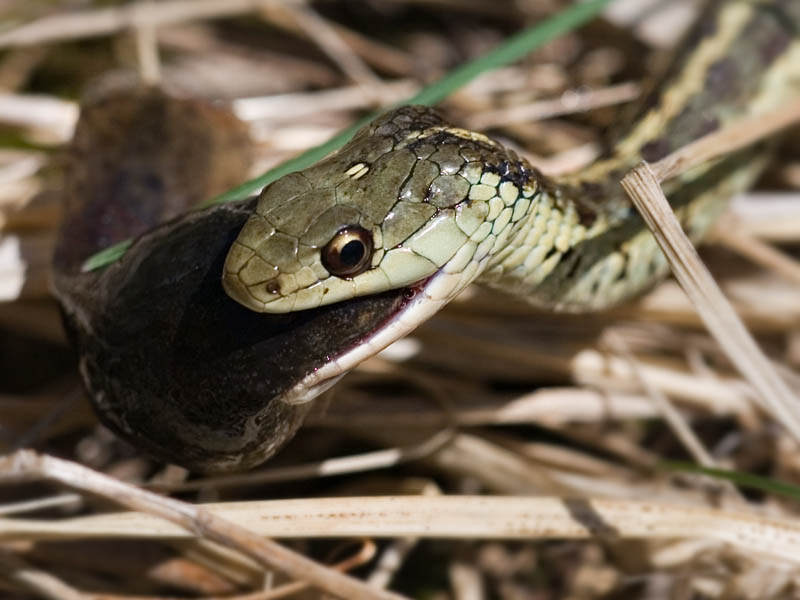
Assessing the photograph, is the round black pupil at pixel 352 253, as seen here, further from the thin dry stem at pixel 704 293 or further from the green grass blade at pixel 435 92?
the thin dry stem at pixel 704 293

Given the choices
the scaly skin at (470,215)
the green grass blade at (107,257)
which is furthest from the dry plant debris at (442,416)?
the green grass blade at (107,257)

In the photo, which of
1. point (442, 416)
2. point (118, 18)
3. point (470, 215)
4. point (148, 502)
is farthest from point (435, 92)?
point (118, 18)

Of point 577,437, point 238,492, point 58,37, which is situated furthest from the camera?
point 58,37

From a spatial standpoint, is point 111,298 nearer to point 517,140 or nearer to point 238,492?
point 238,492

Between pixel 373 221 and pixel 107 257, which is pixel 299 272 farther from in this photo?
pixel 107 257

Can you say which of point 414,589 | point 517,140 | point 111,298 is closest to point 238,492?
point 414,589

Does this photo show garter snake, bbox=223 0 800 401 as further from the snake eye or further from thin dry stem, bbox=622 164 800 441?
thin dry stem, bbox=622 164 800 441

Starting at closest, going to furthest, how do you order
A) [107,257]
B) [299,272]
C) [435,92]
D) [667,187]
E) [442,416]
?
1. [299,272]
2. [107,257]
3. [435,92]
4. [667,187]
5. [442,416]
